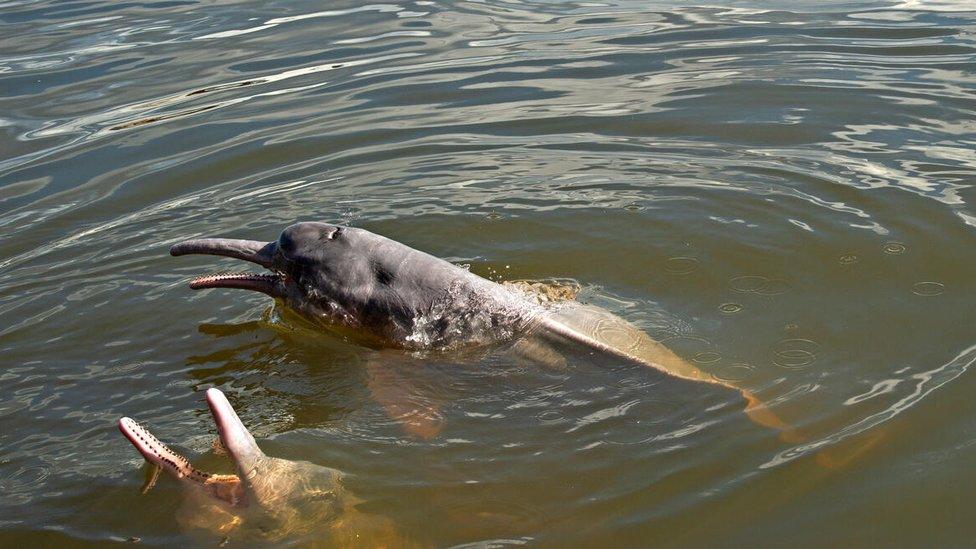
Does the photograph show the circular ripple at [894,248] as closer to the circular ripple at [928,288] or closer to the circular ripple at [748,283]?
the circular ripple at [928,288]

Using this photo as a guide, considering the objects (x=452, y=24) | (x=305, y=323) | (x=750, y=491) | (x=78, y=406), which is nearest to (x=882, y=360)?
(x=750, y=491)

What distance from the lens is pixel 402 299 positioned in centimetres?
664

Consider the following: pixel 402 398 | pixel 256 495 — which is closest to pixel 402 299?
pixel 402 398

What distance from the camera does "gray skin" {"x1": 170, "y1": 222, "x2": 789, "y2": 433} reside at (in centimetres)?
635

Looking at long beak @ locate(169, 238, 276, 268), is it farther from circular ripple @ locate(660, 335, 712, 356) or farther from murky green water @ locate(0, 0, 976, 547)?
circular ripple @ locate(660, 335, 712, 356)

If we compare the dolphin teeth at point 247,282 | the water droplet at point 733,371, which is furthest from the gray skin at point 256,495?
the water droplet at point 733,371

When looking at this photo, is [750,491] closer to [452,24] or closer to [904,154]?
[904,154]

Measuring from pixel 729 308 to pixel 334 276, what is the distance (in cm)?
250

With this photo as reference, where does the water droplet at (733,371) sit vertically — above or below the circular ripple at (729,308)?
below

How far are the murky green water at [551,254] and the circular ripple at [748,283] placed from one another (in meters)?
0.04

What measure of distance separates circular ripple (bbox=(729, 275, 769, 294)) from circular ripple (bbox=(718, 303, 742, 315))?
202 mm

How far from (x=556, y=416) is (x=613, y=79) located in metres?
7.14

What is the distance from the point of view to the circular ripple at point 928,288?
6598mm

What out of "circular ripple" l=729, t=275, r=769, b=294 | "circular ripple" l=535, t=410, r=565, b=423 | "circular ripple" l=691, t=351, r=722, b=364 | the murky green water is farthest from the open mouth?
"circular ripple" l=729, t=275, r=769, b=294
